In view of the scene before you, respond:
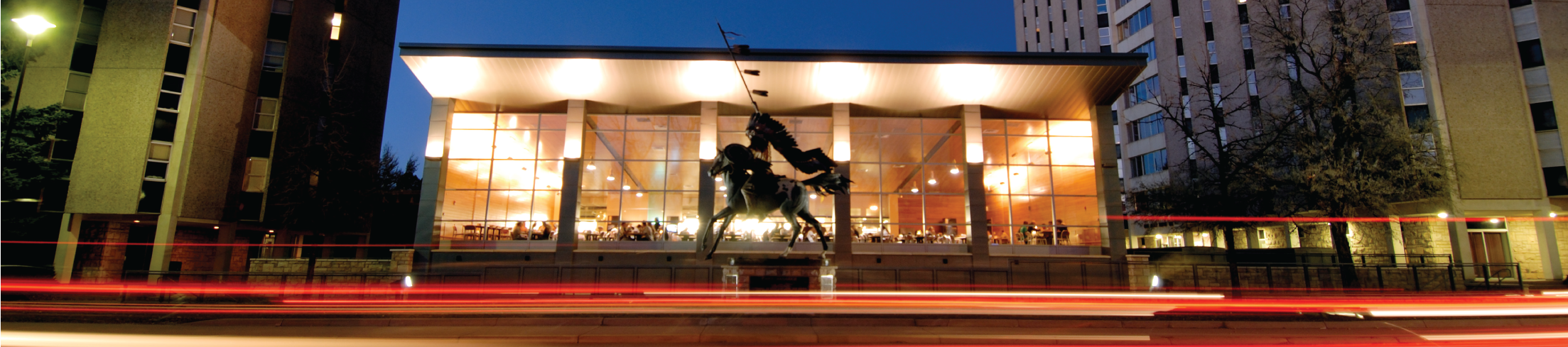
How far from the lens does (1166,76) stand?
42.2 m

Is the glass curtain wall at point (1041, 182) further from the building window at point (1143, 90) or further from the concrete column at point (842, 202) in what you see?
the building window at point (1143, 90)

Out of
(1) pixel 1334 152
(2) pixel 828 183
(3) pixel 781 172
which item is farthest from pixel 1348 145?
(2) pixel 828 183

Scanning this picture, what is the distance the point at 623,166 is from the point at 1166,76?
34.5 metres

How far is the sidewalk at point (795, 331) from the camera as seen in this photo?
8836 mm

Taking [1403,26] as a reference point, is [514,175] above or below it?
below

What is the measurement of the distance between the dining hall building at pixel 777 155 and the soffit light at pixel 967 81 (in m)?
0.09

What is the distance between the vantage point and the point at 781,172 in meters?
26.2

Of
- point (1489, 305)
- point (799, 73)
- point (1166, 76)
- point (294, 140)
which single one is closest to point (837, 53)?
point (799, 73)

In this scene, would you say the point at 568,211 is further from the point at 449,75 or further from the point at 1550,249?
the point at 1550,249

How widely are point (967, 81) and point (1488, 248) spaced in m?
23.0

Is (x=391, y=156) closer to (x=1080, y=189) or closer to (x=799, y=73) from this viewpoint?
(x=799, y=73)

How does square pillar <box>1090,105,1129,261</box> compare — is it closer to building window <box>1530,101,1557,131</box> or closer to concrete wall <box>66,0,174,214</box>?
building window <box>1530,101,1557,131</box>

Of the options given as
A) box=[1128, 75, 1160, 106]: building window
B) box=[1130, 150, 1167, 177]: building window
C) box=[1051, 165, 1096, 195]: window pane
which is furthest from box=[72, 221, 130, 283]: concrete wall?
box=[1128, 75, 1160, 106]: building window

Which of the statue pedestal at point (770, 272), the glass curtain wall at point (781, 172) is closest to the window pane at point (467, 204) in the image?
the glass curtain wall at point (781, 172)
